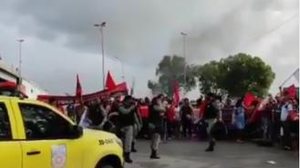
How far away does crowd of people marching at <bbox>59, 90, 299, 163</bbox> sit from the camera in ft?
53.8

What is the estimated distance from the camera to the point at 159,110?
16.6 meters

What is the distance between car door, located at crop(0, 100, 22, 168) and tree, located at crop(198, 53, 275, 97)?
7910 cm

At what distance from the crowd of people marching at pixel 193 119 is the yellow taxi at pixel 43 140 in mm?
5850

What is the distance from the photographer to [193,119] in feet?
81.4

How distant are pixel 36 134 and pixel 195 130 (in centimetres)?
1635

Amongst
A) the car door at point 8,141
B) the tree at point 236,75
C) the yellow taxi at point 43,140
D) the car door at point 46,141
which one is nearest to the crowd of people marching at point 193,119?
the yellow taxi at point 43,140

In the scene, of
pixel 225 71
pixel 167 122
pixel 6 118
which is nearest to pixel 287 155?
pixel 167 122

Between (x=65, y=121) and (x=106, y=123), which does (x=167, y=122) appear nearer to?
(x=106, y=123)

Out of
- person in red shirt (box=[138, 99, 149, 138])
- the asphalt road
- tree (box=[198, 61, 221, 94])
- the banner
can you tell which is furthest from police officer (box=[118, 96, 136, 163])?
tree (box=[198, 61, 221, 94])

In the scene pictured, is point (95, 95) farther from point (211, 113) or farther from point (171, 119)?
point (211, 113)

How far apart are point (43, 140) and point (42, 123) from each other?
312mm

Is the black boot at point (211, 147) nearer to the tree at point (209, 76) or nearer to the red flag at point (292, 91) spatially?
the red flag at point (292, 91)

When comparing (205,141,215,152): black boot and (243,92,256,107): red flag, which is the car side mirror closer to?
(205,141,215,152): black boot

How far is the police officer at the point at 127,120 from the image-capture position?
1560 cm
